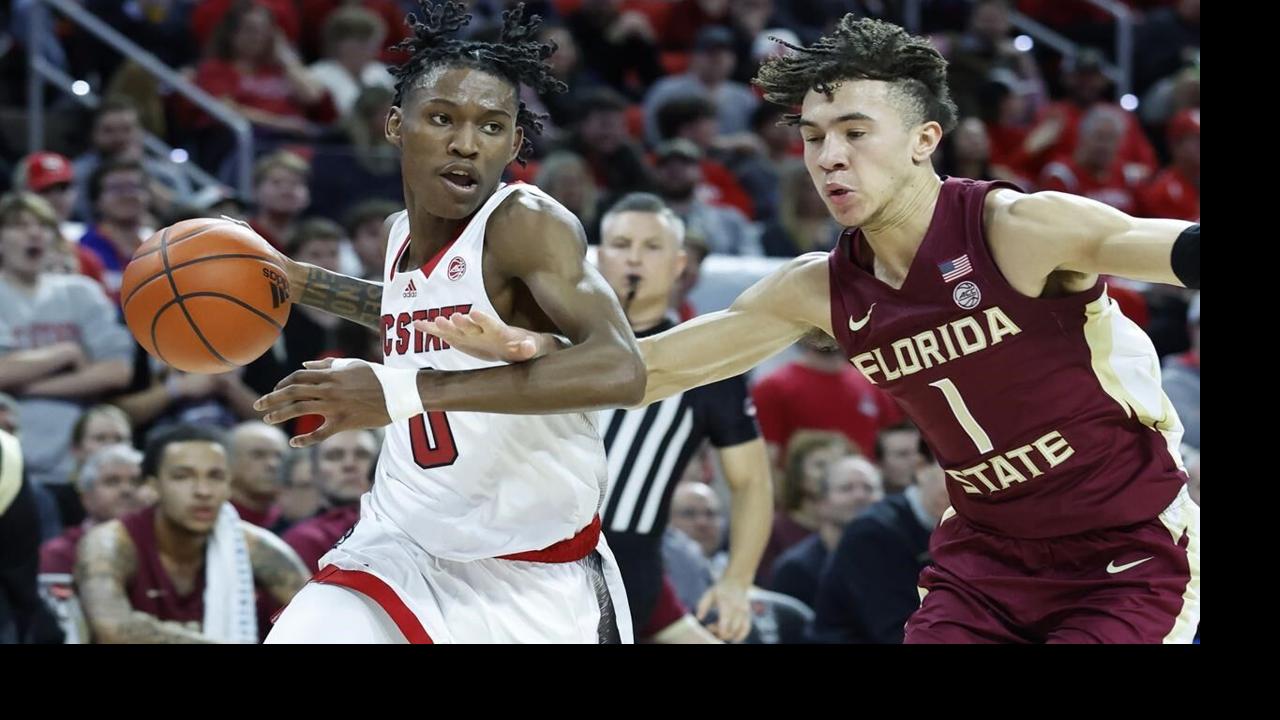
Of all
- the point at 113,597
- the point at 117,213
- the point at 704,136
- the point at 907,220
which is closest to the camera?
the point at 907,220

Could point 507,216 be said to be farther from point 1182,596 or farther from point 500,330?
point 1182,596

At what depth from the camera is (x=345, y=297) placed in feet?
13.1

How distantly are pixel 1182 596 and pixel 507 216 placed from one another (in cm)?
168

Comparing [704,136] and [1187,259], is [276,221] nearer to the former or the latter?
[704,136]

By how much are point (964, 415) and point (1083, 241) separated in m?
0.49

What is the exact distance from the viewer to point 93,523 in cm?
616

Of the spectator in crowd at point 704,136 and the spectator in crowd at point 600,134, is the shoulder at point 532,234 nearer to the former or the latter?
the spectator in crowd at point 600,134

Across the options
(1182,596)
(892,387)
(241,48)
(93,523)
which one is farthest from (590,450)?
(241,48)

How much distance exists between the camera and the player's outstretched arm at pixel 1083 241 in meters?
3.23

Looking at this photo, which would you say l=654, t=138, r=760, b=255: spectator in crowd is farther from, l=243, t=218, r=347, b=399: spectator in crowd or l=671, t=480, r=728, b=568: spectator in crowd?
l=243, t=218, r=347, b=399: spectator in crowd

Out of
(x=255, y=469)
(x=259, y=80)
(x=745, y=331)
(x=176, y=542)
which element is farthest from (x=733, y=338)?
(x=259, y=80)

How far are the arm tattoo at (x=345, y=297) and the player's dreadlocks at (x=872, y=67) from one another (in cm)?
111

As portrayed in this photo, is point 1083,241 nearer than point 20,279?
Yes

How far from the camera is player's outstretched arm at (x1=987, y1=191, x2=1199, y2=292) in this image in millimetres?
3232
